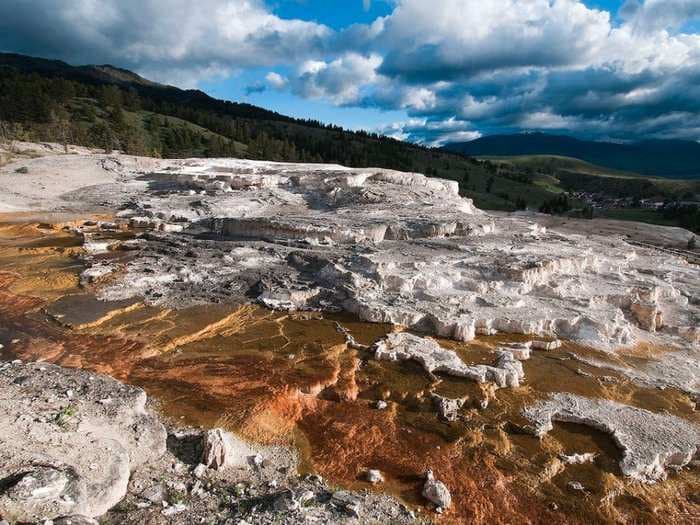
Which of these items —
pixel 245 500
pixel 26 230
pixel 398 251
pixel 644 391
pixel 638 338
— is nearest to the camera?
pixel 245 500

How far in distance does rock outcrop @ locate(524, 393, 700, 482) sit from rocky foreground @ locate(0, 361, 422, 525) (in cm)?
433

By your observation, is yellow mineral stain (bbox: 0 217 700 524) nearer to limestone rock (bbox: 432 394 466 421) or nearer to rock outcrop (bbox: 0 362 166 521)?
limestone rock (bbox: 432 394 466 421)

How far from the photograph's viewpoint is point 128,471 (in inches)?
259

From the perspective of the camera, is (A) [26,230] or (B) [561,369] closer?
(B) [561,369]

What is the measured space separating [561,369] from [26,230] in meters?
25.3

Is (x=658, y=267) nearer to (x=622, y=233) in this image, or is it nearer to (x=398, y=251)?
(x=398, y=251)

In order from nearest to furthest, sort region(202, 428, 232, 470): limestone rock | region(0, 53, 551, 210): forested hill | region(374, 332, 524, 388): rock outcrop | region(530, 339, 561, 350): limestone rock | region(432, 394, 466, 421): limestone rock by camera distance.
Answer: region(202, 428, 232, 470): limestone rock, region(432, 394, 466, 421): limestone rock, region(374, 332, 524, 388): rock outcrop, region(530, 339, 561, 350): limestone rock, region(0, 53, 551, 210): forested hill

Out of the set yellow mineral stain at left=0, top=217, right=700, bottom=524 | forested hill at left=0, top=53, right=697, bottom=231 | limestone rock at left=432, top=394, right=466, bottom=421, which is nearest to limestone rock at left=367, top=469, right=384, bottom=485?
yellow mineral stain at left=0, top=217, right=700, bottom=524

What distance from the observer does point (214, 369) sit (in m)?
10.6

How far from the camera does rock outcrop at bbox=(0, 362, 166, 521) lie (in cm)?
545

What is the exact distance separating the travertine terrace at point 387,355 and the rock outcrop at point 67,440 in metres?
0.05

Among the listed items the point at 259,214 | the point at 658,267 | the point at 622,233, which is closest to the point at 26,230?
the point at 259,214

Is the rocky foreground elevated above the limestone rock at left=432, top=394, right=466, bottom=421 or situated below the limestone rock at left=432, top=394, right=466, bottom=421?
above

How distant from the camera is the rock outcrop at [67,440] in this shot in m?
5.45
